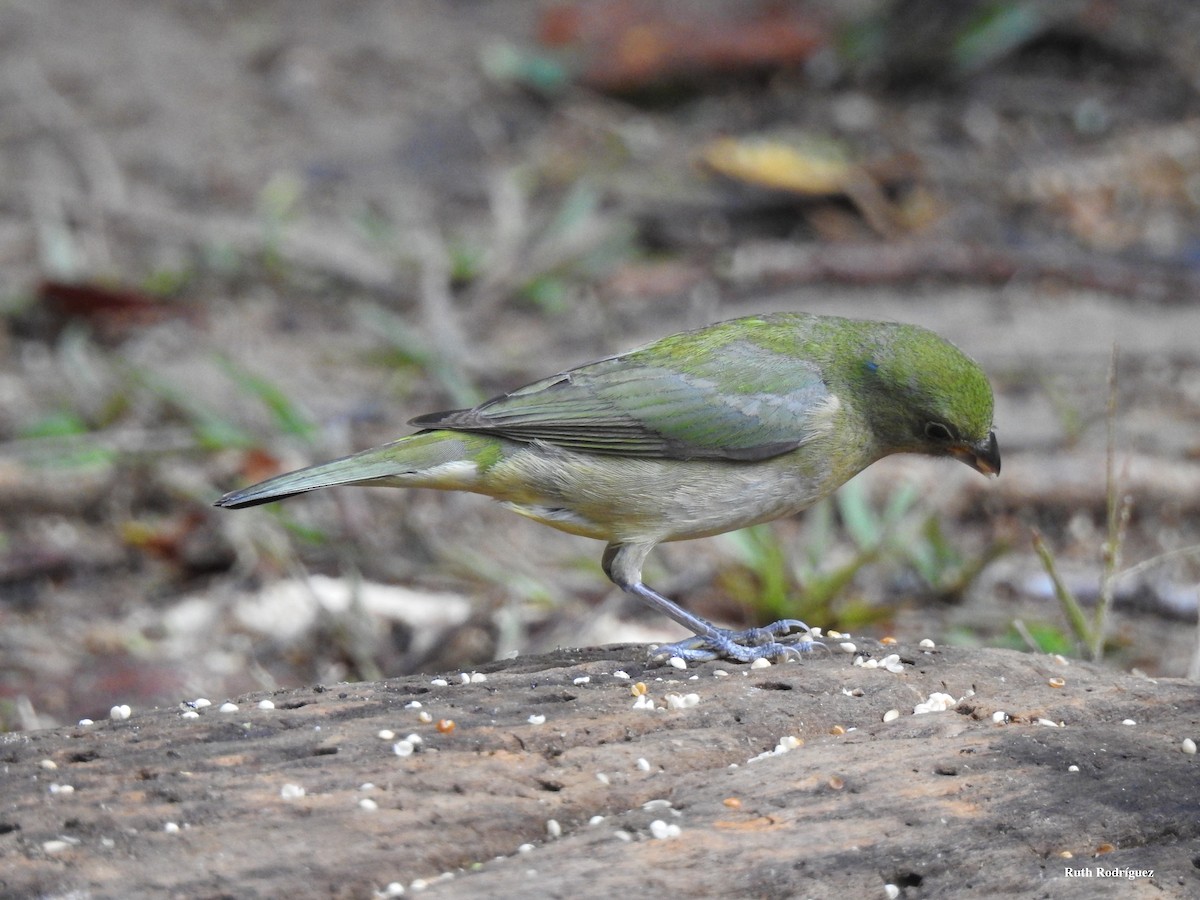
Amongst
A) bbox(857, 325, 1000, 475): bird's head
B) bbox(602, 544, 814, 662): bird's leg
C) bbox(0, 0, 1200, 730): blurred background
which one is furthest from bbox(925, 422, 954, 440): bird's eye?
bbox(602, 544, 814, 662): bird's leg

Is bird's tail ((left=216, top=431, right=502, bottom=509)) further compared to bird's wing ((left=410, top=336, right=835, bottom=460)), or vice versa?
bird's wing ((left=410, top=336, right=835, bottom=460))

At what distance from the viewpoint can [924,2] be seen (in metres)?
10.5

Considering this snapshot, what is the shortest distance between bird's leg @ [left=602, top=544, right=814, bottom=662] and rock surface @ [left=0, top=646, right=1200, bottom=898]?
12.0 inches

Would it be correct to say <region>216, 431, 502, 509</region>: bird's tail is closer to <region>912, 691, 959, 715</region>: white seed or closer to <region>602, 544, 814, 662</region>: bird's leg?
<region>602, 544, 814, 662</region>: bird's leg

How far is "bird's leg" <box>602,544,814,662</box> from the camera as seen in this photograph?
12.6ft

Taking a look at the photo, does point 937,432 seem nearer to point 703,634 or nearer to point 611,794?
point 703,634

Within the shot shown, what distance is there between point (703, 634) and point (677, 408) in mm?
744

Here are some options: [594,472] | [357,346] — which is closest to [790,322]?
[594,472]

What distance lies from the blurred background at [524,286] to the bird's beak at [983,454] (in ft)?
1.44

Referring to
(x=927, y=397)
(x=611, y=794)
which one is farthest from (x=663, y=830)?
(x=927, y=397)

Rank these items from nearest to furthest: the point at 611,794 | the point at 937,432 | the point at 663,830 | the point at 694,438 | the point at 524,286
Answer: the point at 663,830 → the point at 611,794 → the point at 694,438 → the point at 937,432 → the point at 524,286

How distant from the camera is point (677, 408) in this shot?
436 cm

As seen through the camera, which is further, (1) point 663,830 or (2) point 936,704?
(2) point 936,704

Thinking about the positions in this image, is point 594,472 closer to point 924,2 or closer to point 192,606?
point 192,606
